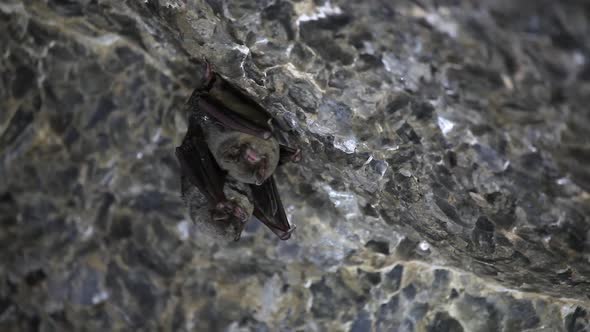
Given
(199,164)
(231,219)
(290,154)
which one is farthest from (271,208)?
(199,164)

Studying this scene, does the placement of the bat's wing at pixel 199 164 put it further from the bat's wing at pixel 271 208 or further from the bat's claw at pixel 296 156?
the bat's claw at pixel 296 156

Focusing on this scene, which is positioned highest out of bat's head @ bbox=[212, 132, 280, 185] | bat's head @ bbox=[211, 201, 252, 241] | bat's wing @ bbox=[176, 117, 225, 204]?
bat's head @ bbox=[212, 132, 280, 185]

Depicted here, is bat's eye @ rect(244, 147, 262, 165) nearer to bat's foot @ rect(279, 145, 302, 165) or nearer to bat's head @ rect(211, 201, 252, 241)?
bat's foot @ rect(279, 145, 302, 165)

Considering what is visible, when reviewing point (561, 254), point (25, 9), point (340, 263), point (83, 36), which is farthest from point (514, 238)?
point (25, 9)

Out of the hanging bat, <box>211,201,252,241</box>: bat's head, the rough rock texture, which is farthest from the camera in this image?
<box>211,201,252,241</box>: bat's head

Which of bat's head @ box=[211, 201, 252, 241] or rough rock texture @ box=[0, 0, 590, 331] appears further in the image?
bat's head @ box=[211, 201, 252, 241]

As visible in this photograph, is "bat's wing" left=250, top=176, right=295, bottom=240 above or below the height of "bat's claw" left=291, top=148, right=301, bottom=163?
below

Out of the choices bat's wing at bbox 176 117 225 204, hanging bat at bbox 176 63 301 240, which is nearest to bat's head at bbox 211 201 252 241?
hanging bat at bbox 176 63 301 240
